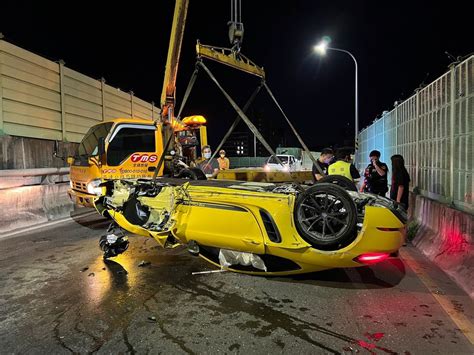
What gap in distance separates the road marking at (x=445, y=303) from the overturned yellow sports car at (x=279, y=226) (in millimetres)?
740

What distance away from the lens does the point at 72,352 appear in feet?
9.32

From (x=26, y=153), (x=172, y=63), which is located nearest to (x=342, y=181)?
(x=172, y=63)

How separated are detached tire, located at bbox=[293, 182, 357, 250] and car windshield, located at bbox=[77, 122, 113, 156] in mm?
6101

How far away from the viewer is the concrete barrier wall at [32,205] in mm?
7945

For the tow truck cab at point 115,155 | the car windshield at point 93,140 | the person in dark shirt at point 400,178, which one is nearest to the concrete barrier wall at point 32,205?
the tow truck cab at point 115,155

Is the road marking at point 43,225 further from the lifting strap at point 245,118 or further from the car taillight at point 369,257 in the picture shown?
the car taillight at point 369,257

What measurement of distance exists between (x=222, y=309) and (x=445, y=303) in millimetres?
2350

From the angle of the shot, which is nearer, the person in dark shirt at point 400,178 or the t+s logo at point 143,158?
the person in dark shirt at point 400,178

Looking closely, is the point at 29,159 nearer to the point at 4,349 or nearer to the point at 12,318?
the point at 12,318

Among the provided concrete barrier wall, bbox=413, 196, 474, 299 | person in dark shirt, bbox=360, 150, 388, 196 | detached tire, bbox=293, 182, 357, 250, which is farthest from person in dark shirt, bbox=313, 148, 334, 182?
detached tire, bbox=293, 182, 357, 250

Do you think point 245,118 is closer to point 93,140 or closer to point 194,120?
point 93,140

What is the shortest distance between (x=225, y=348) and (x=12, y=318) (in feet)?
7.16

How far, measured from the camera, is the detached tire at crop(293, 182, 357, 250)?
3.79m

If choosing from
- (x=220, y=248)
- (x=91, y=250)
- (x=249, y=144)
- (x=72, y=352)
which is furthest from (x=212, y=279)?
(x=249, y=144)
